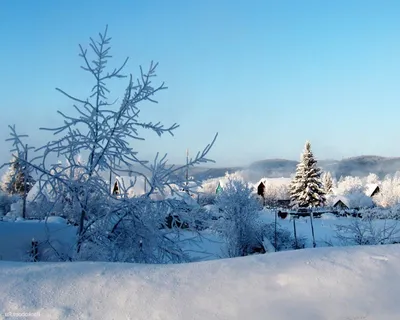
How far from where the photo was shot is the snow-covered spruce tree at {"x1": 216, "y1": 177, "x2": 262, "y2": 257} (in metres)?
18.8

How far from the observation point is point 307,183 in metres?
48.1

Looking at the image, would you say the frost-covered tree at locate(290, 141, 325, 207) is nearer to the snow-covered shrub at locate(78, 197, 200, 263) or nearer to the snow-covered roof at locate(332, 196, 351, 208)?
the snow-covered roof at locate(332, 196, 351, 208)

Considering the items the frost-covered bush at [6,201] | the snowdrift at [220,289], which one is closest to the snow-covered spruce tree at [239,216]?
the snowdrift at [220,289]

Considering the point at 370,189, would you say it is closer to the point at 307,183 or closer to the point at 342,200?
the point at 342,200

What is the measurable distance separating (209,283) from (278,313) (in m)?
0.49

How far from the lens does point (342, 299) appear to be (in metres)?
2.65

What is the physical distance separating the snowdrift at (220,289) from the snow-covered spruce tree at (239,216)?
1574 centimetres

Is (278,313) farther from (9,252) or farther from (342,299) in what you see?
(9,252)

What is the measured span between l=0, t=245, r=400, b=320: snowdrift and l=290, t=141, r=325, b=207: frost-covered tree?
150ft

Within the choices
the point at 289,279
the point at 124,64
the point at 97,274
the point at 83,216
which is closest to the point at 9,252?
the point at 83,216

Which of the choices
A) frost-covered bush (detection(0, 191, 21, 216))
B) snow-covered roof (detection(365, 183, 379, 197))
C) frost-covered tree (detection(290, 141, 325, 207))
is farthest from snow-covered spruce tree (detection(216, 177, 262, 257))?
snow-covered roof (detection(365, 183, 379, 197))

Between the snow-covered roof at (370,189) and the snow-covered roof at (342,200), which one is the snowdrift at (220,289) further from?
the snow-covered roof at (370,189)

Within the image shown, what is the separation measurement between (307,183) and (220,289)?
4667 centimetres

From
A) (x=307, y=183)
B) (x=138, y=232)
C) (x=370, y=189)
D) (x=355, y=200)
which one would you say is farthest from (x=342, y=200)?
(x=138, y=232)
